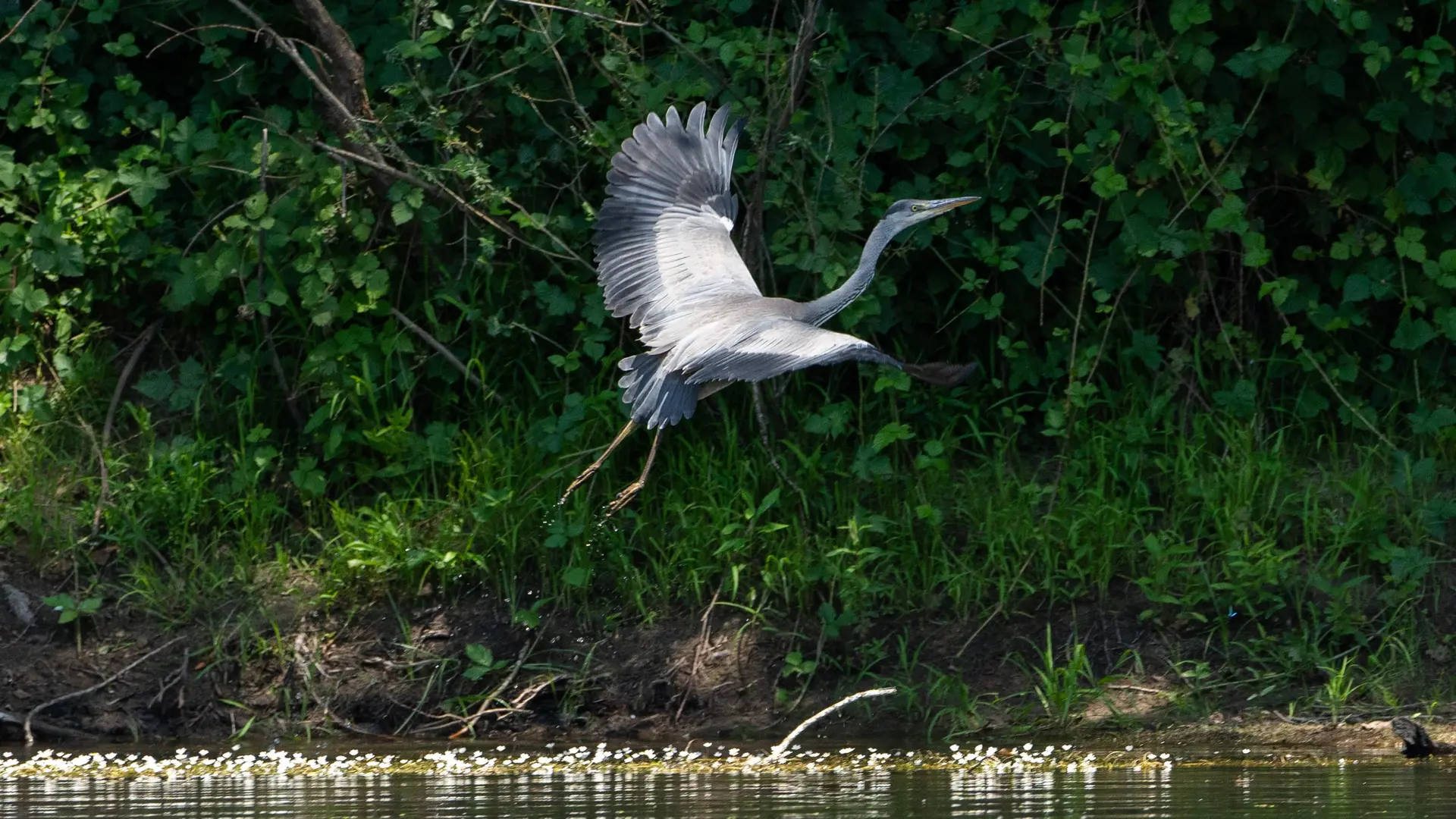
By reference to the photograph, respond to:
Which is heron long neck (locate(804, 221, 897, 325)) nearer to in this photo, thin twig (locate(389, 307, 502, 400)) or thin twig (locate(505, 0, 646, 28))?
thin twig (locate(505, 0, 646, 28))

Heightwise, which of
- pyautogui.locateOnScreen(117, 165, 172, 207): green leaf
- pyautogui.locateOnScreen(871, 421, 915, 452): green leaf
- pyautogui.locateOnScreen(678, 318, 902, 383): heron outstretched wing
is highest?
pyautogui.locateOnScreen(117, 165, 172, 207): green leaf

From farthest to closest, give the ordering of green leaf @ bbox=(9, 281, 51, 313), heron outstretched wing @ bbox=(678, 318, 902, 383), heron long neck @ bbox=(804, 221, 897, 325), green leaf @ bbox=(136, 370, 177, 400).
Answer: green leaf @ bbox=(136, 370, 177, 400) < green leaf @ bbox=(9, 281, 51, 313) < heron long neck @ bbox=(804, 221, 897, 325) < heron outstretched wing @ bbox=(678, 318, 902, 383)

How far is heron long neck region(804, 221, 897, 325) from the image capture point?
636 centimetres

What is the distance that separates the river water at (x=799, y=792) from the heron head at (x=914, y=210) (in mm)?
1919

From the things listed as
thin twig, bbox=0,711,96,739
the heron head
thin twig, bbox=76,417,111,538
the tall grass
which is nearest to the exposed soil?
thin twig, bbox=0,711,96,739

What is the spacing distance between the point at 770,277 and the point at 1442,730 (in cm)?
289

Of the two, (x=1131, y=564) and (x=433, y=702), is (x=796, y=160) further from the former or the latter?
(x=433, y=702)

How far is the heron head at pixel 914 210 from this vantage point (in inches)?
259

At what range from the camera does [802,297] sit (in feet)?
23.1

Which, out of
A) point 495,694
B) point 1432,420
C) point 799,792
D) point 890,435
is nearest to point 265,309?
point 495,694

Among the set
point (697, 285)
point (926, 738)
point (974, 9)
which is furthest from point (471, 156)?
point (926, 738)

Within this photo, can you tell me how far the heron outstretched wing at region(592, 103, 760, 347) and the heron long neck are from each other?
13.2 inches

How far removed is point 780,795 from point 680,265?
2.36 metres

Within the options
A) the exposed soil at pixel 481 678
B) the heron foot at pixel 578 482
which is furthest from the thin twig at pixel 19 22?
the heron foot at pixel 578 482
